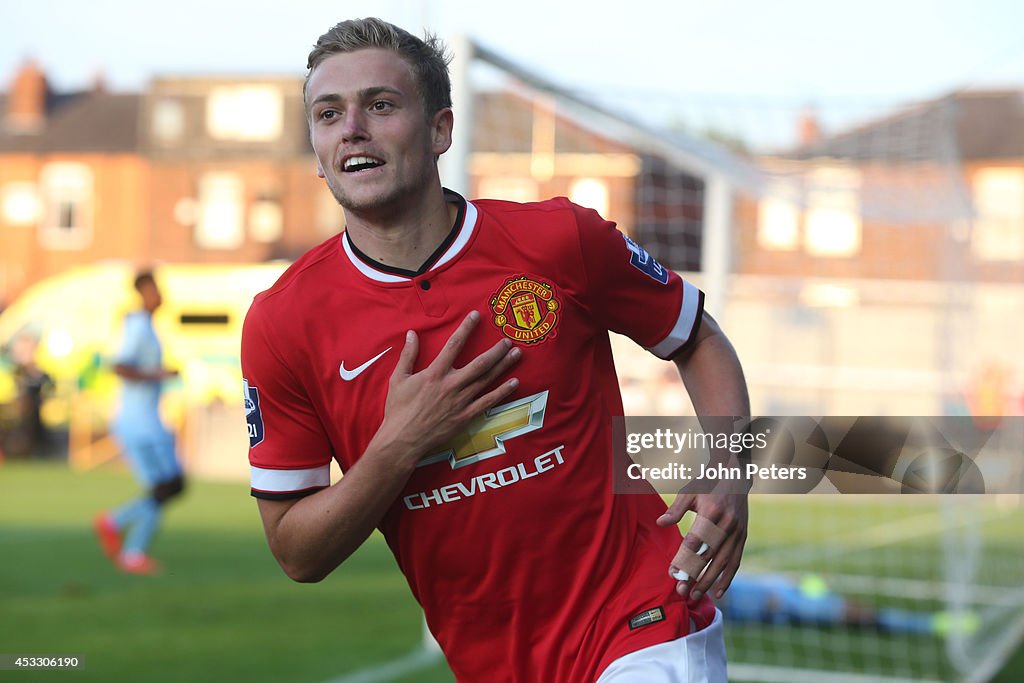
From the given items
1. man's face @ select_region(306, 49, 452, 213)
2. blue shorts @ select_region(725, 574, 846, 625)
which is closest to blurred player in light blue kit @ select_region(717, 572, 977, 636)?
blue shorts @ select_region(725, 574, 846, 625)

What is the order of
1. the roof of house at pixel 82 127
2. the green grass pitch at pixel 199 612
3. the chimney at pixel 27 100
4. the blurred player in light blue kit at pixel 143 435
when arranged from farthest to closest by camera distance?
1. the chimney at pixel 27 100
2. the roof of house at pixel 82 127
3. the blurred player in light blue kit at pixel 143 435
4. the green grass pitch at pixel 199 612

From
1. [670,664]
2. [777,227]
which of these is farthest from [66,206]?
[670,664]

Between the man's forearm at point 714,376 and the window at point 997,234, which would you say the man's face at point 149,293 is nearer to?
the window at point 997,234

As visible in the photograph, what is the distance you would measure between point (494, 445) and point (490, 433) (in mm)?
27

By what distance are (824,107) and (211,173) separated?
125ft

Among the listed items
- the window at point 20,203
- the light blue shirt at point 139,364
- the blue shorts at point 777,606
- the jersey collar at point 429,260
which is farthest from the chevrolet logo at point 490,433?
the window at point 20,203

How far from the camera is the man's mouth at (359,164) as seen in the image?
262 cm

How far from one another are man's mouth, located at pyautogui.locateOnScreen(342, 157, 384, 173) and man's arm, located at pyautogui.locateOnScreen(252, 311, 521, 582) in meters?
0.36

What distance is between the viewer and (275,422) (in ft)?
8.94

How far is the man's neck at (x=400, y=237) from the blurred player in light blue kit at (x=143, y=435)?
301 inches

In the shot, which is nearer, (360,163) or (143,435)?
(360,163)

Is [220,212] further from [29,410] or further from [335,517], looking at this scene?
[335,517]

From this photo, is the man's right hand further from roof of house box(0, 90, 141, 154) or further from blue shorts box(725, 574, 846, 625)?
roof of house box(0, 90, 141, 154)

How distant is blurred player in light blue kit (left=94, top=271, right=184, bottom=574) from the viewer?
32.8 ft
